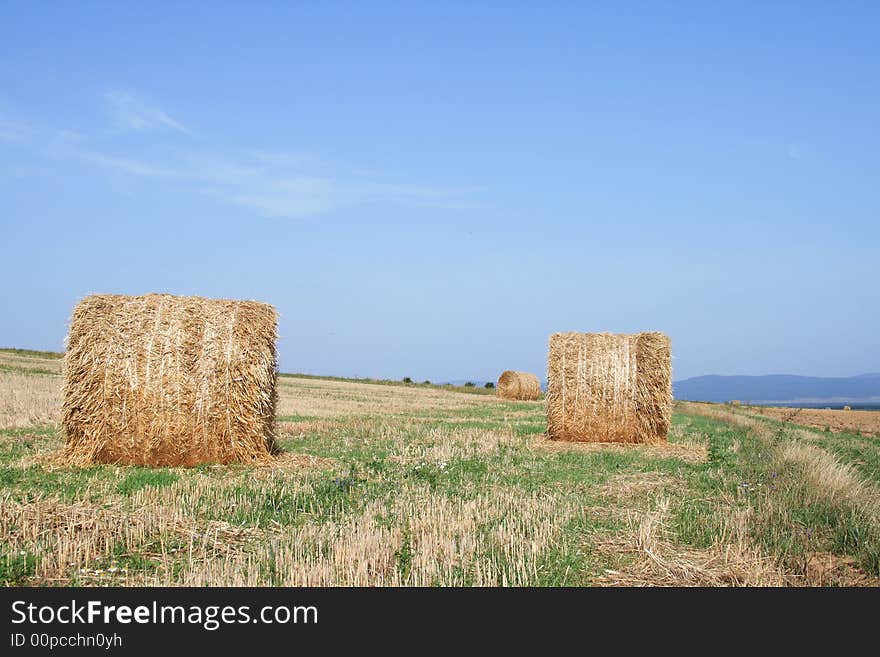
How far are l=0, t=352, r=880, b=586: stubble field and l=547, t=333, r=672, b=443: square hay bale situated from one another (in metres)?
3.64

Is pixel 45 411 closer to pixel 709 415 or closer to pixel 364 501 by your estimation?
pixel 364 501

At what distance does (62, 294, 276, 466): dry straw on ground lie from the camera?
1123 cm

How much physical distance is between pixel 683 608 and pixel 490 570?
1.41 meters

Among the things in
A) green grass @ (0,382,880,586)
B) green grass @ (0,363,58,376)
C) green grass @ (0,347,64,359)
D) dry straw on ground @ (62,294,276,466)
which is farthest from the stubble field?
green grass @ (0,347,64,359)

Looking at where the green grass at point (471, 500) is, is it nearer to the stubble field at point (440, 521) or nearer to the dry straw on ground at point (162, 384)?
the stubble field at point (440, 521)

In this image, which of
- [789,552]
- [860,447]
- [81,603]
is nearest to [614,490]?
[789,552]

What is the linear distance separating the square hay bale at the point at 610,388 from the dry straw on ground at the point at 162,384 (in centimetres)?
751

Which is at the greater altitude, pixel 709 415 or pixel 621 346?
pixel 621 346

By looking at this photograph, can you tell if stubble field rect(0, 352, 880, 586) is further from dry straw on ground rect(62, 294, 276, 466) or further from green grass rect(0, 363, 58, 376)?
green grass rect(0, 363, 58, 376)

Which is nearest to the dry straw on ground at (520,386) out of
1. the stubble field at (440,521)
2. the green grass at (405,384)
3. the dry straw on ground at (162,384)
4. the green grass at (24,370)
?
the green grass at (405,384)

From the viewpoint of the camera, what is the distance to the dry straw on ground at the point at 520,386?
3962cm

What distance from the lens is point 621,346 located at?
55.7 ft

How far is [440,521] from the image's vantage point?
6918mm

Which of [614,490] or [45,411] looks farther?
[45,411]
